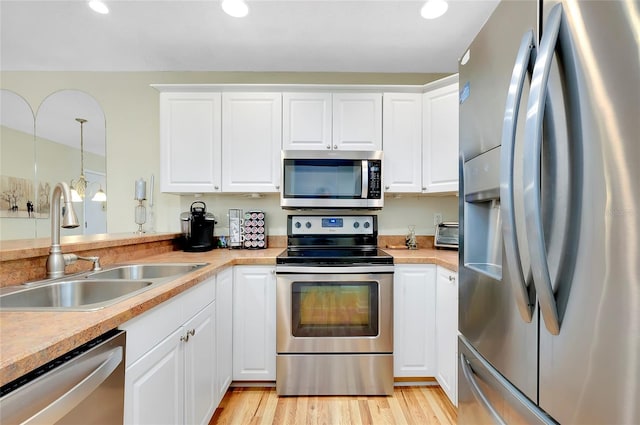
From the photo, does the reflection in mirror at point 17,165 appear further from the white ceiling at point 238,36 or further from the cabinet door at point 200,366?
the cabinet door at point 200,366

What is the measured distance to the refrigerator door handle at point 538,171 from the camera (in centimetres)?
54

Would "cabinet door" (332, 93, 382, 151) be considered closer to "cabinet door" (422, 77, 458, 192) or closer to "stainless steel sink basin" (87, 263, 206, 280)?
"cabinet door" (422, 77, 458, 192)

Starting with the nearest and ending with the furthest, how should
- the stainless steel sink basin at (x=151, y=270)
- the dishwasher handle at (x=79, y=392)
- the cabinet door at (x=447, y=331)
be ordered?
the dishwasher handle at (x=79, y=392), the stainless steel sink basin at (x=151, y=270), the cabinet door at (x=447, y=331)

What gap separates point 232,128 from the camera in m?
2.25

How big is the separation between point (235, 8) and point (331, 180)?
1275mm

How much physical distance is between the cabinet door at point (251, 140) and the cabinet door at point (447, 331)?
1393 millimetres

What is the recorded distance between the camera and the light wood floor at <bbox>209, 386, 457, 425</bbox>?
1.65m

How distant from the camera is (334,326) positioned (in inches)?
73.2

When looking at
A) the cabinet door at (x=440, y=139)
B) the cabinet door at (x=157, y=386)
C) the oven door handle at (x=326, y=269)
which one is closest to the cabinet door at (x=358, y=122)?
the cabinet door at (x=440, y=139)

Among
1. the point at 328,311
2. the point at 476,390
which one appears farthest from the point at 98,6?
the point at 476,390

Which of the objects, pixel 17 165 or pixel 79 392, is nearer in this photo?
pixel 79 392

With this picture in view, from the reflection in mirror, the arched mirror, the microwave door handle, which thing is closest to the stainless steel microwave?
the microwave door handle

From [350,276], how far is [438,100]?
1.51 m

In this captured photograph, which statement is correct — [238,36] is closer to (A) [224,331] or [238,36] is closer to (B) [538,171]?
(A) [224,331]
